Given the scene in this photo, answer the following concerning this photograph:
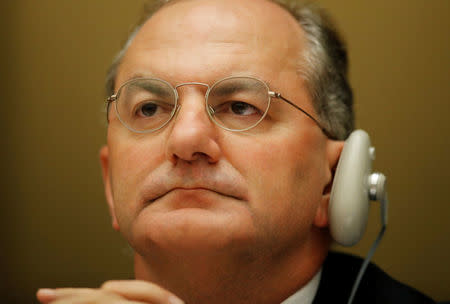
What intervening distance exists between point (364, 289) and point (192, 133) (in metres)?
0.67

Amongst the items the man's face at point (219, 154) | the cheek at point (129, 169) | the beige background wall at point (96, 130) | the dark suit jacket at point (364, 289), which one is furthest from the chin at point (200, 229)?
the beige background wall at point (96, 130)

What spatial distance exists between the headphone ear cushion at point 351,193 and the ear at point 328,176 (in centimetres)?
4

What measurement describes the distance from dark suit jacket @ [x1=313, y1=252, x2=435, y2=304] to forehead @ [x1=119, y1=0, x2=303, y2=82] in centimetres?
59

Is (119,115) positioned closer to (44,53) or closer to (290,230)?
(290,230)

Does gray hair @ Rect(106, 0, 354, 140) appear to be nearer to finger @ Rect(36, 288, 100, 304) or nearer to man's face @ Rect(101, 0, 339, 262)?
man's face @ Rect(101, 0, 339, 262)

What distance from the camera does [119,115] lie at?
112 cm

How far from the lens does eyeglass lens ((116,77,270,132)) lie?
102cm

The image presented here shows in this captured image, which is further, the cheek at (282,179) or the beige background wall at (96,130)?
the beige background wall at (96,130)

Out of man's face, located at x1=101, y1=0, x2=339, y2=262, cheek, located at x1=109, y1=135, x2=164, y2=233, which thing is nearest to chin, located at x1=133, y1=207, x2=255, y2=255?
man's face, located at x1=101, y1=0, x2=339, y2=262

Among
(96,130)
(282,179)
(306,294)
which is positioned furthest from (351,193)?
(96,130)

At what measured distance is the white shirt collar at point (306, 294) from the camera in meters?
1.10

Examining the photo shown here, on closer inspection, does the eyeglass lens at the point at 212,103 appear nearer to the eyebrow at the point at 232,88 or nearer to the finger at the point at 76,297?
the eyebrow at the point at 232,88

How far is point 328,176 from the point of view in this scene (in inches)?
45.1

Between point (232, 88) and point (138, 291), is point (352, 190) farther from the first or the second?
point (138, 291)
